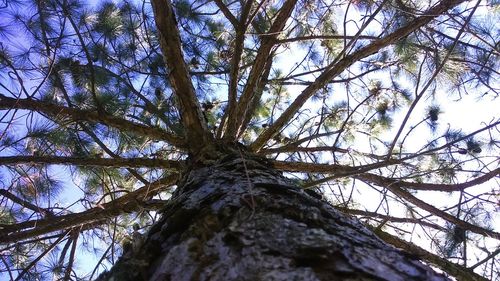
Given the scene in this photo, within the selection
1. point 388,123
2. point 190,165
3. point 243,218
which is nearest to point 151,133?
point 190,165

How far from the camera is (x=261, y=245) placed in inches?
33.0

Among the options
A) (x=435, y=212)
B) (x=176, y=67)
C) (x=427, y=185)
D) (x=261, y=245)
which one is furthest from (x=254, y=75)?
(x=261, y=245)

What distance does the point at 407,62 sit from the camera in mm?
3445

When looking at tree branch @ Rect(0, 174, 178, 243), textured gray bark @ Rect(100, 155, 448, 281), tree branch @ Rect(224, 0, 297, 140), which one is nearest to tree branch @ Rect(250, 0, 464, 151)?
tree branch @ Rect(224, 0, 297, 140)

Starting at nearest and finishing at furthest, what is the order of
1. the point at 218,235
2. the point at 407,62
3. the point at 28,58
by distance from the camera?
the point at 218,235 → the point at 28,58 → the point at 407,62

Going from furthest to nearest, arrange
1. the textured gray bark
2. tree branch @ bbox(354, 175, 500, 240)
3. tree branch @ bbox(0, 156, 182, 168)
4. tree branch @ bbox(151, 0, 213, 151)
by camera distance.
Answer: tree branch @ bbox(354, 175, 500, 240)
tree branch @ bbox(0, 156, 182, 168)
tree branch @ bbox(151, 0, 213, 151)
the textured gray bark

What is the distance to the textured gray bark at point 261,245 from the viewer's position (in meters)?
0.75

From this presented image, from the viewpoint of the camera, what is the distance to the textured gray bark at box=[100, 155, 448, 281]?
75 cm

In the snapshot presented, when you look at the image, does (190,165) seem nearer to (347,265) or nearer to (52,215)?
(52,215)

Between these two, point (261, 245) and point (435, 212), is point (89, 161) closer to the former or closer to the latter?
point (261, 245)

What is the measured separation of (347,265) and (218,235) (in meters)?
0.27

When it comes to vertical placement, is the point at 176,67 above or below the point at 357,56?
below

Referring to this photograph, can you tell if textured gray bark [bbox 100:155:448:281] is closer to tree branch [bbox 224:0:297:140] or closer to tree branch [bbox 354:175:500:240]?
tree branch [bbox 224:0:297:140]

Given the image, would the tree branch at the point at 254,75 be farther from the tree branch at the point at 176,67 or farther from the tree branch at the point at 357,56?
the tree branch at the point at 176,67
